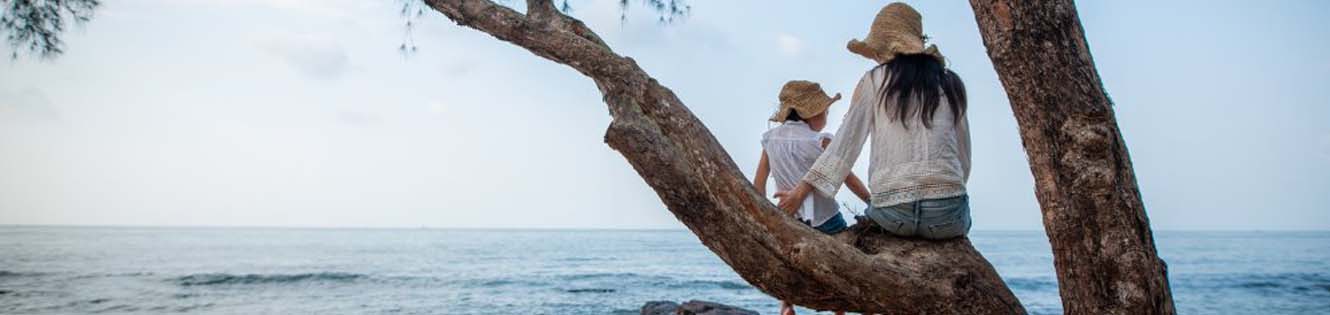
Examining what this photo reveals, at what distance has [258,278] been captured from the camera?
2472 cm

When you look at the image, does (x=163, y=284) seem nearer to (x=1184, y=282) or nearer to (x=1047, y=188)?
(x=1047, y=188)

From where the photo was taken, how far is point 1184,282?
24641mm

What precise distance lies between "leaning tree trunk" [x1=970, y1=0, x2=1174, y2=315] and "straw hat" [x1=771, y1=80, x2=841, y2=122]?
5.78 ft

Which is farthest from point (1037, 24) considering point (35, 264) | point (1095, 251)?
point (35, 264)

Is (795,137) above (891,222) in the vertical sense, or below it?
above

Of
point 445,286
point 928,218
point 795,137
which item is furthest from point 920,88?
point 445,286

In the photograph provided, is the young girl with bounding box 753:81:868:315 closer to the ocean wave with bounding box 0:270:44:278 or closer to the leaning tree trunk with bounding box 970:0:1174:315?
the leaning tree trunk with bounding box 970:0:1174:315

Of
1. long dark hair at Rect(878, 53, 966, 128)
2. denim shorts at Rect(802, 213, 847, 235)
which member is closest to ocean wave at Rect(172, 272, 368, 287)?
denim shorts at Rect(802, 213, 847, 235)

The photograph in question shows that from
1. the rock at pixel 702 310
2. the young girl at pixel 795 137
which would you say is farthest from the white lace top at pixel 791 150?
the rock at pixel 702 310

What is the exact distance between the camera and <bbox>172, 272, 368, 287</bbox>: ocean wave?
23.1 meters

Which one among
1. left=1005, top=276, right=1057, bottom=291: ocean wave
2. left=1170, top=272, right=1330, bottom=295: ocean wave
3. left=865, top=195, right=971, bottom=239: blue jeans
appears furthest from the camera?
left=1005, top=276, right=1057, bottom=291: ocean wave

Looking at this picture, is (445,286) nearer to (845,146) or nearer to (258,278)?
(258,278)

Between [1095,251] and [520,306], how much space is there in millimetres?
15608

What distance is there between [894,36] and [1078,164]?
0.85m
